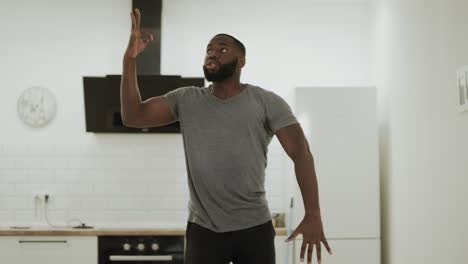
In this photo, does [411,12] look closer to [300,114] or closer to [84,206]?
[300,114]

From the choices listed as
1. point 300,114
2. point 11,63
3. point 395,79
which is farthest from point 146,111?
point 11,63

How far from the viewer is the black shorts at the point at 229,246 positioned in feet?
5.96

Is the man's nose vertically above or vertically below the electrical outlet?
above

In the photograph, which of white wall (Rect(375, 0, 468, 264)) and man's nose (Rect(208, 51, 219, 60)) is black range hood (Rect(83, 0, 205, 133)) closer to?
white wall (Rect(375, 0, 468, 264))

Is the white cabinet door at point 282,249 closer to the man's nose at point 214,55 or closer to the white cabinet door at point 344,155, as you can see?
the white cabinet door at point 344,155

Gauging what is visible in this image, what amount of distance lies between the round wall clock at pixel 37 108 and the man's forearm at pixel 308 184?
9.91 ft

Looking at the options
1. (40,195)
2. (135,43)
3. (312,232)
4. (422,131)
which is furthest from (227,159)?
(40,195)

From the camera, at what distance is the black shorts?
182 cm

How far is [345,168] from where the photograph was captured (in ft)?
12.2

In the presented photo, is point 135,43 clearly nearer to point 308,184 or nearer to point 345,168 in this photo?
point 308,184

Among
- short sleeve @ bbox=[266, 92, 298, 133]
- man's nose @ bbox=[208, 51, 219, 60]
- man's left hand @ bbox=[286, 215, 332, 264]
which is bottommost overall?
man's left hand @ bbox=[286, 215, 332, 264]

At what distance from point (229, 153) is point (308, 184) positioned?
1.00ft

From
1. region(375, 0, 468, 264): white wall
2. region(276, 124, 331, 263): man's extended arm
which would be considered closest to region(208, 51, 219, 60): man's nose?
region(276, 124, 331, 263): man's extended arm

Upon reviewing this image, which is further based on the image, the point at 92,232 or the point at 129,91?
the point at 92,232
